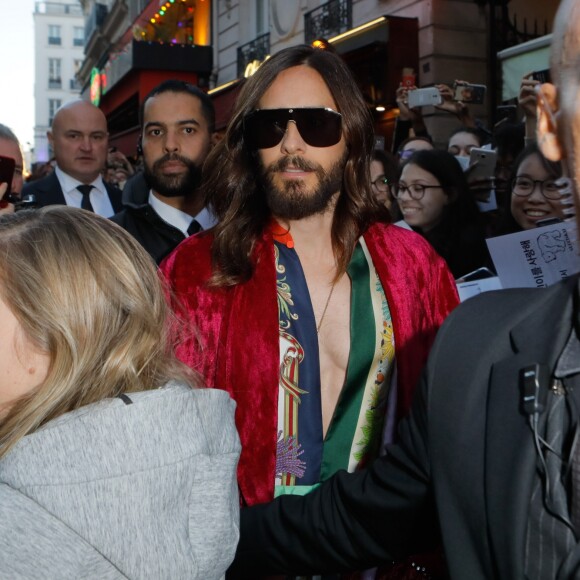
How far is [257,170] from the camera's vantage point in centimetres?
290

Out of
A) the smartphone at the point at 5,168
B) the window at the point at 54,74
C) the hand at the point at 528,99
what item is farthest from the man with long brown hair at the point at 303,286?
the window at the point at 54,74

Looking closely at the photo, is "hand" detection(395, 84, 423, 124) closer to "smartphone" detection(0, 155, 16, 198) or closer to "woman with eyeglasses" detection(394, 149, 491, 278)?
"woman with eyeglasses" detection(394, 149, 491, 278)

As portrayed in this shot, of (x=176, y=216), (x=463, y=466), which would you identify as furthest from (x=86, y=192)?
(x=463, y=466)

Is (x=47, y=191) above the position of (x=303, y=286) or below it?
above

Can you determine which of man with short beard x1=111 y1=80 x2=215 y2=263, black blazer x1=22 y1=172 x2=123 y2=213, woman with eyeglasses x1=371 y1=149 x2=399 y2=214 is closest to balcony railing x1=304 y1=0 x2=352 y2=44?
woman with eyeglasses x1=371 y1=149 x2=399 y2=214

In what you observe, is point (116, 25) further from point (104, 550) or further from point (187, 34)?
point (104, 550)

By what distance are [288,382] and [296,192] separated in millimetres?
646

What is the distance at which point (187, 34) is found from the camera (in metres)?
24.0

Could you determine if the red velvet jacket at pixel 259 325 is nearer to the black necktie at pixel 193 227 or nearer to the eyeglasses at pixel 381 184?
the black necktie at pixel 193 227

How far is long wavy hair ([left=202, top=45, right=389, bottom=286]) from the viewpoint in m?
2.84

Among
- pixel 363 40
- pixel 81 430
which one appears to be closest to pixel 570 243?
pixel 81 430

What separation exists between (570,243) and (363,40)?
10170mm

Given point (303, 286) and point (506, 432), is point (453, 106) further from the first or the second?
point (506, 432)

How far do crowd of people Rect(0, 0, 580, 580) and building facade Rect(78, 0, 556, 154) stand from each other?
2.97 m
